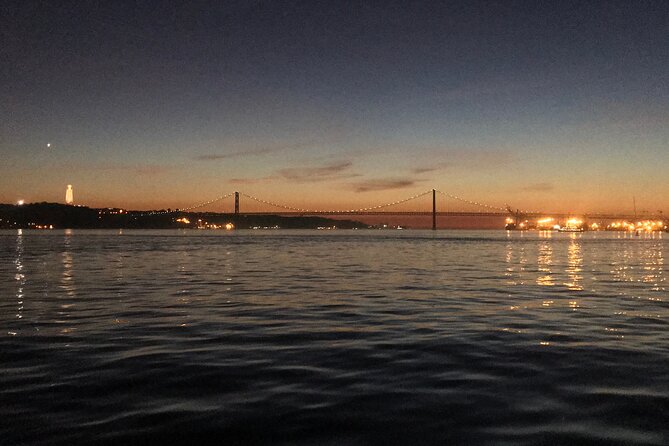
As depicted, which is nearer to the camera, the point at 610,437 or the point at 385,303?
the point at 610,437

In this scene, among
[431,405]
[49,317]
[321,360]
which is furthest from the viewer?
[49,317]

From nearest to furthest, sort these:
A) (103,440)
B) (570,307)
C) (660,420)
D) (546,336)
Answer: (103,440)
(660,420)
(546,336)
(570,307)

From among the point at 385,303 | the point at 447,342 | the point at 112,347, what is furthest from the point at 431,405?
the point at 385,303

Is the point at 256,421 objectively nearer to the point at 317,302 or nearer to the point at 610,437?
the point at 610,437

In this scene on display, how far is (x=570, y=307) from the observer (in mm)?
12680

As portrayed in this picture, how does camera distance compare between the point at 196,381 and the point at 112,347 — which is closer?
the point at 196,381

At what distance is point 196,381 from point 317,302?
24.1ft

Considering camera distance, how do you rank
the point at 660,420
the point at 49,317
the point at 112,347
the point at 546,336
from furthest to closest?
the point at 49,317 → the point at 546,336 → the point at 112,347 → the point at 660,420

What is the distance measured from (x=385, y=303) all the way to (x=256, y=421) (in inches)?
340

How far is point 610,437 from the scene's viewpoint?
4.54m

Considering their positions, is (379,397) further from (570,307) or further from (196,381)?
(570,307)

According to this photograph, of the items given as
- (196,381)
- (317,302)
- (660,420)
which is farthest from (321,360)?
(317,302)

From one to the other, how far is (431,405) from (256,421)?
1.76 m

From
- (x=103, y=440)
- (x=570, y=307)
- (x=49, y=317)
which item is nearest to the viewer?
(x=103, y=440)
